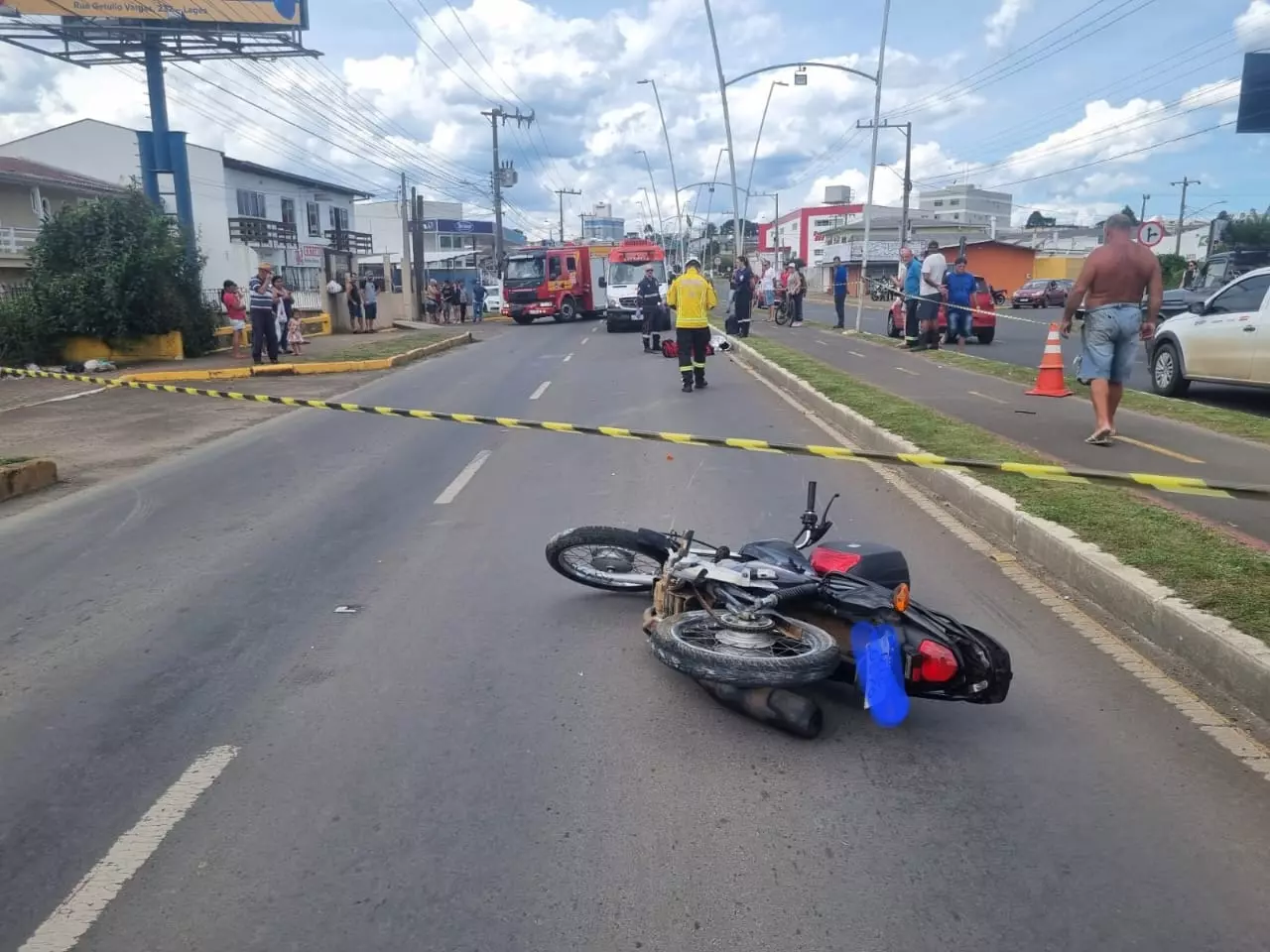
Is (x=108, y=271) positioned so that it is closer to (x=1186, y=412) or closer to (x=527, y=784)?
(x=1186, y=412)

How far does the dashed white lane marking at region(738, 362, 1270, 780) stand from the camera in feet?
12.8

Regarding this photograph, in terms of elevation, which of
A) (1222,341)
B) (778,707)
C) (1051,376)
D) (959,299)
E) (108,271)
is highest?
(108,271)

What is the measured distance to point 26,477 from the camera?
896 centimetres

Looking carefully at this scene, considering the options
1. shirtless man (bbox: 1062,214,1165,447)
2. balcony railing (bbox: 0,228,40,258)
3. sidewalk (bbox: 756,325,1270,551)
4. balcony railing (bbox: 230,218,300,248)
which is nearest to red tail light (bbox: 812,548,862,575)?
sidewalk (bbox: 756,325,1270,551)

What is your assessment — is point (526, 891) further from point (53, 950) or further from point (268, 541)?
point (268, 541)

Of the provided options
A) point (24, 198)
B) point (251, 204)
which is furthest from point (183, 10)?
point (251, 204)

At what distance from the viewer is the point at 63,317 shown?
19688mm

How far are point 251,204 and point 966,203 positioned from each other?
10528cm

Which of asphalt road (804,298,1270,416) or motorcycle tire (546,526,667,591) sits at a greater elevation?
motorcycle tire (546,526,667,591)

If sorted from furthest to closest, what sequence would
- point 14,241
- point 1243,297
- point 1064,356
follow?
point 14,241, point 1064,356, point 1243,297

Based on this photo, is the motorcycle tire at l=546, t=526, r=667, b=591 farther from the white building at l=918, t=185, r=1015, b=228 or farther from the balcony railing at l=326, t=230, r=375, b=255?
the white building at l=918, t=185, r=1015, b=228

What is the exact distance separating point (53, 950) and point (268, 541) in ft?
14.6

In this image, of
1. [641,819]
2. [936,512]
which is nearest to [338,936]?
[641,819]

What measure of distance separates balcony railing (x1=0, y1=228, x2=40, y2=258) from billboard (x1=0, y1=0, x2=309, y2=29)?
20.7 ft
